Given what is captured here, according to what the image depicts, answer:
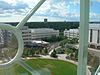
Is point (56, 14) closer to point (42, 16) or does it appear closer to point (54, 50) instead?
point (42, 16)

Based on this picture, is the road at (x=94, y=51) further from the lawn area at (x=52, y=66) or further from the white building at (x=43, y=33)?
the white building at (x=43, y=33)

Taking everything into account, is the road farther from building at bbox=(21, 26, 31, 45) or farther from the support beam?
building at bbox=(21, 26, 31, 45)

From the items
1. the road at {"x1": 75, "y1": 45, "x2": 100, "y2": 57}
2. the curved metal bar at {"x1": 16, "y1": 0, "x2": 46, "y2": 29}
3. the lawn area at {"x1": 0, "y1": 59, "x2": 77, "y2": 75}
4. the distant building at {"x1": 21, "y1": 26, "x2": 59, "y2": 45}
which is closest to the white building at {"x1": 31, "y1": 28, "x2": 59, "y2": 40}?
the distant building at {"x1": 21, "y1": 26, "x2": 59, "y2": 45}

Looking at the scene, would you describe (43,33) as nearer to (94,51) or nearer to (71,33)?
(71,33)

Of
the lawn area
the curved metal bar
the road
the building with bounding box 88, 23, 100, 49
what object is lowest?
the lawn area

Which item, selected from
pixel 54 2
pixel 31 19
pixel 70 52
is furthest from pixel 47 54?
pixel 54 2
